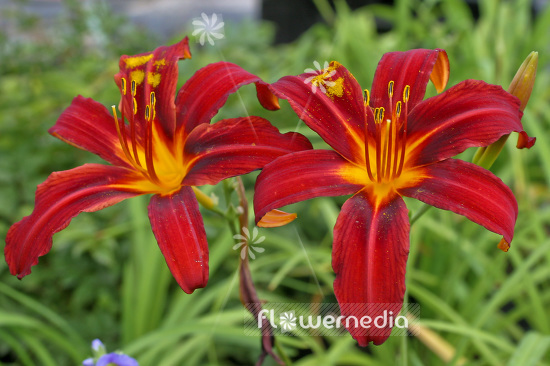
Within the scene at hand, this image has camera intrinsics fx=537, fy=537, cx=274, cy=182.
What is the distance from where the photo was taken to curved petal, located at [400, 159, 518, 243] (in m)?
0.50

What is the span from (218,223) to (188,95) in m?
0.99

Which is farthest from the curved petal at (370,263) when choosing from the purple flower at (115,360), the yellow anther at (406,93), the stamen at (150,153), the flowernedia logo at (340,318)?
the purple flower at (115,360)

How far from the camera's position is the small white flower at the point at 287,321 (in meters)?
0.61

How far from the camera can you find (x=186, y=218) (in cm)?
54

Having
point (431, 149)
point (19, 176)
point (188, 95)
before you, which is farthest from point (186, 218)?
point (19, 176)

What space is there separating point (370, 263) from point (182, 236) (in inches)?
7.2

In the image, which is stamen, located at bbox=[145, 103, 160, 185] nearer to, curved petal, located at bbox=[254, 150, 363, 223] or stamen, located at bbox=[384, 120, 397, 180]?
curved petal, located at bbox=[254, 150, 363, 223]

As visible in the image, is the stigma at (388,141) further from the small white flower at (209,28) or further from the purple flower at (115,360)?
the purple flower at (115,360)

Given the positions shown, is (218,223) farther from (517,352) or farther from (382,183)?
(382,183)

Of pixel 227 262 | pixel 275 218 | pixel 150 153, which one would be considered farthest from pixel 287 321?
pixel 227 262

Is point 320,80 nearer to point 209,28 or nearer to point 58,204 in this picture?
point 209,28

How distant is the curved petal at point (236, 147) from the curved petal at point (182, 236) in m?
0.03

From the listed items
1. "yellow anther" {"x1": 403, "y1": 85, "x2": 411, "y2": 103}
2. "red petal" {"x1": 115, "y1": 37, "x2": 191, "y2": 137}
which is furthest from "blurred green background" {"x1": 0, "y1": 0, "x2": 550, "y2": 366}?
"yellow anther" {"x1": 403, "y1": 85, "x2": 411, "y2": 103}

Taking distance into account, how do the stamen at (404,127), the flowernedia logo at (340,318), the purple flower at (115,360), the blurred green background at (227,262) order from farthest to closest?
the blurred green background at (227,262), the purple flower at (115,360), the stamen at (404,127), the flowernedia logo at (340,318)
